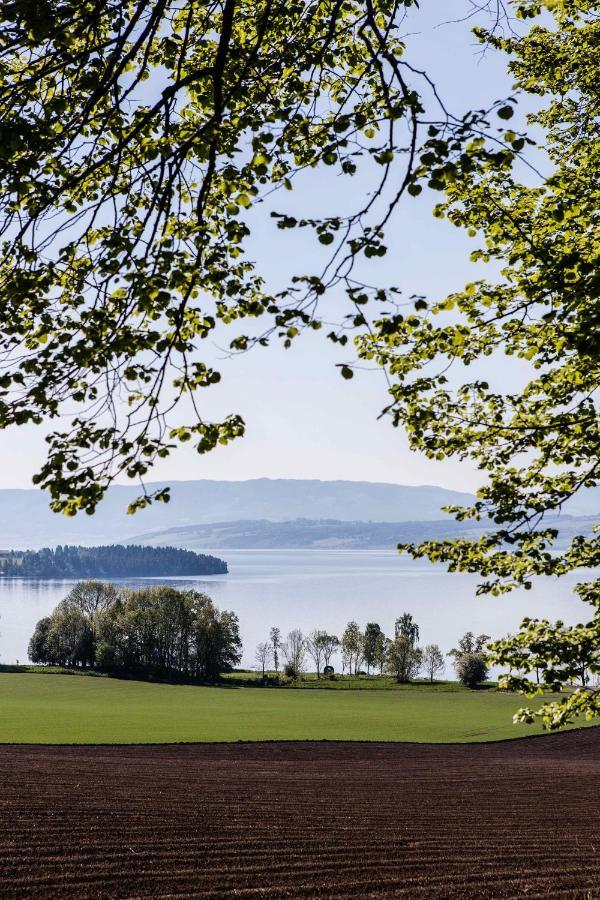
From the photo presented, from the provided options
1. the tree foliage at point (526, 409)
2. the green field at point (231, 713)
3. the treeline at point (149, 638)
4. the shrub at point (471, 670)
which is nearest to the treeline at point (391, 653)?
the shrub at point (471, 670)

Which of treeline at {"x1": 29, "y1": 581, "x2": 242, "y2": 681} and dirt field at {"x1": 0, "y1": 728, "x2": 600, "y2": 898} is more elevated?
dirt field at {"x1": 0, "y1": 728, "x2": 600, "y2": 898}

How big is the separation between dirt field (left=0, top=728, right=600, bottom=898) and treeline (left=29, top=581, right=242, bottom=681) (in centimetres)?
6528

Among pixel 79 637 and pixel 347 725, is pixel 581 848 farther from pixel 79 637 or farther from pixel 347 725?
pixel 79 637

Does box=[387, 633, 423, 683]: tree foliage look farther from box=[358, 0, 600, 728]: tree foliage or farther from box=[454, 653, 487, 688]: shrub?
box=[358, 0, 600, 728]: tree foliage

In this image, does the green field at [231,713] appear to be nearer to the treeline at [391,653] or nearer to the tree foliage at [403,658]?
the treeline at [391,653]

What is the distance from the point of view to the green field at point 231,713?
146 ft

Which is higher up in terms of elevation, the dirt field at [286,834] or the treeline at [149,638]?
the dirt field at [286,834]

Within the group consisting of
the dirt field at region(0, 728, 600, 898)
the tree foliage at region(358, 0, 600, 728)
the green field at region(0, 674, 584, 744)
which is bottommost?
the green field at region(0, 674, 584, 744)

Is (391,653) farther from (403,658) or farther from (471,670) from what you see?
(471,670)

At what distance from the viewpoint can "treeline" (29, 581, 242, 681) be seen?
3376 inches

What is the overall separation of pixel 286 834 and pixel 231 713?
48054 mm

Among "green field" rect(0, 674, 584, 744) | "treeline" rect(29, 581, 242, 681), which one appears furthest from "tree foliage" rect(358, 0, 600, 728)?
"treeline" rect(29, 581, 242, 681)

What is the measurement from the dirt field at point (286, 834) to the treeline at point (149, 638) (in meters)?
65.3

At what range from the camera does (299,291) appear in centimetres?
612
